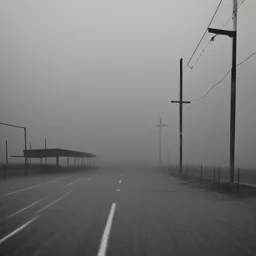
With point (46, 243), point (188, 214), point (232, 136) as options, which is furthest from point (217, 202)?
point (46, 243)

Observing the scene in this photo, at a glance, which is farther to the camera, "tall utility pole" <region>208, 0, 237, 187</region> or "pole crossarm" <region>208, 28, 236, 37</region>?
"pole crossarm" <region>208, 28, 236, 37</region>

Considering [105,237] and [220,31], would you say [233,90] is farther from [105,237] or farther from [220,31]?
[105,237]

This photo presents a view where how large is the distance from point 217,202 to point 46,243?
27.2ft

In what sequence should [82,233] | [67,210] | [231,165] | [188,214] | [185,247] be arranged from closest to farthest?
[185,247]
[82,233]
[188,214]
[67,210]
[231,165]

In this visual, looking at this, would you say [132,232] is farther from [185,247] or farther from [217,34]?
[217,34]

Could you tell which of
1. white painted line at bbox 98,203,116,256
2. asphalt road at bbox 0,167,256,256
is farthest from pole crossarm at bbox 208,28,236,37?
white painted line at bbox 98,203,116,256

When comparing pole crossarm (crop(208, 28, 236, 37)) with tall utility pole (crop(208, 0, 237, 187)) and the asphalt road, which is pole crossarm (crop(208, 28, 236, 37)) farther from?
the asphalt road

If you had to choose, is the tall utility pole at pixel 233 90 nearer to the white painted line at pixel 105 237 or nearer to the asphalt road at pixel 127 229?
the asphalt road at pixel 127 229

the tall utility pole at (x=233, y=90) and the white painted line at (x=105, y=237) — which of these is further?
the tall utility pole at (x=233, y=90)

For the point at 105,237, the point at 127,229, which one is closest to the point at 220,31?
the point at 127,229

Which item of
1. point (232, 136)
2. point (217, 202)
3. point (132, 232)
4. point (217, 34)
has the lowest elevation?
point (217, 202)

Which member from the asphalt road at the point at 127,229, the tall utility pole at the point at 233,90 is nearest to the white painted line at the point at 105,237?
the asphalt road at the point at 127,229

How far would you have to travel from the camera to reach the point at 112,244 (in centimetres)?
557

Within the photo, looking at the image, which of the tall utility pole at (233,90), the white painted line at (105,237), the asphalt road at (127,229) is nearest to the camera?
the white painted line at (105,237)
